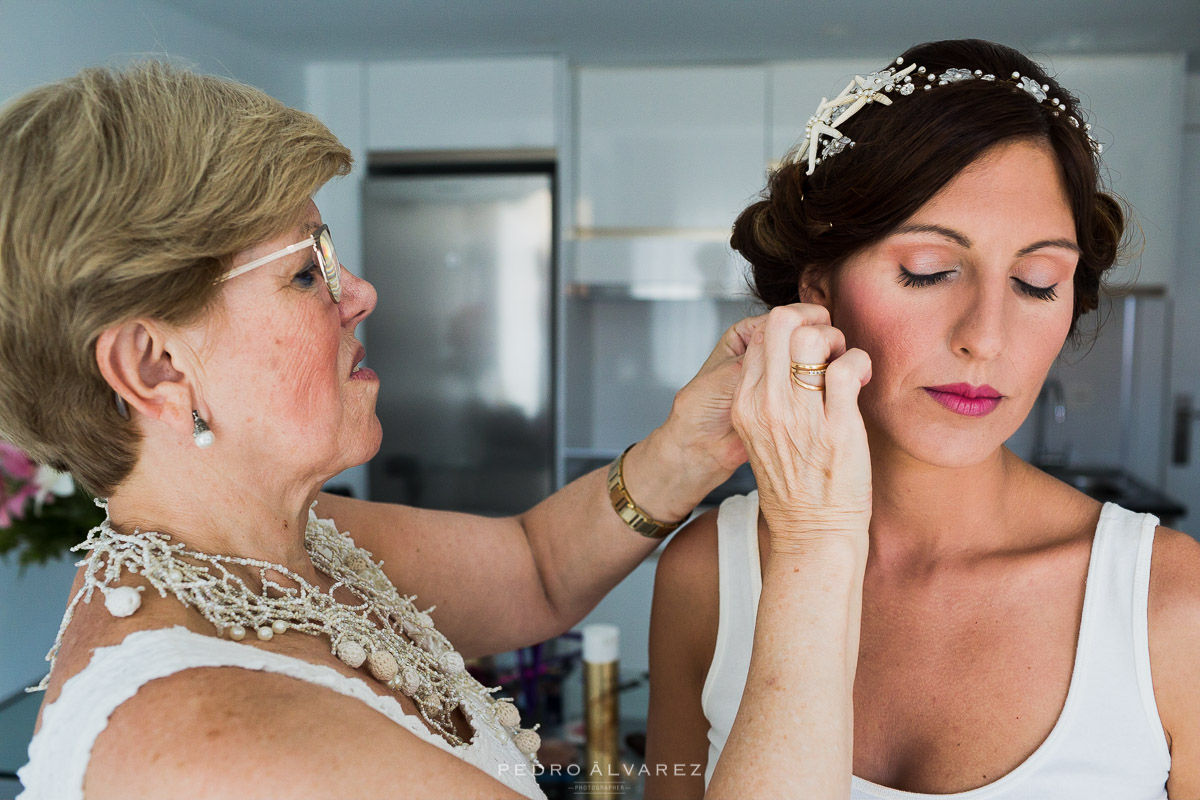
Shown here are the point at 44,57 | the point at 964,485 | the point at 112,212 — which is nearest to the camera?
the point at 112,212

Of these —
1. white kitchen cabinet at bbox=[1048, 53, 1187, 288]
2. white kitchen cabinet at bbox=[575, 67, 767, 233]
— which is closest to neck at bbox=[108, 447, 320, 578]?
white kitchen cabinet at bbox=[575, 67, 767, 233]

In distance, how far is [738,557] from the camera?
129 centimetres

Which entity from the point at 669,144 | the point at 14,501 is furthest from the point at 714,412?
the point at 669,144

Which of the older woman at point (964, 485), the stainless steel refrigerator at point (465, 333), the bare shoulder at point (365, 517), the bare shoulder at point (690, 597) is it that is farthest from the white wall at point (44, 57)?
the older woman at point (964, 485)

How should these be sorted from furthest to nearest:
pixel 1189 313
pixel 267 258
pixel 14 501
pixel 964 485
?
pixel 1189 313 → pixel 14 501 → pixel 964 485 → pixel 267 258

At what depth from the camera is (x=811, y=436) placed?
0.98m

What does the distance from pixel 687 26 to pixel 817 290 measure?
241cm

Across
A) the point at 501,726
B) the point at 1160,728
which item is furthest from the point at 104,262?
the point at 1160,728

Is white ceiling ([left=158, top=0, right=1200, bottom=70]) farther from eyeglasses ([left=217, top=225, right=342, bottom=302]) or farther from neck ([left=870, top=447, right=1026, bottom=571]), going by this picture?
eyeglasses ([left=217, top=225, right=342, bottom=302])

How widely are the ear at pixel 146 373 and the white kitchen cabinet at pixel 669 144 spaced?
3078mm

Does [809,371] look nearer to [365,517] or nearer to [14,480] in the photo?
[365,517]

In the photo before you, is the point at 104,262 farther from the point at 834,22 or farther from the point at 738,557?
the point at 834,22

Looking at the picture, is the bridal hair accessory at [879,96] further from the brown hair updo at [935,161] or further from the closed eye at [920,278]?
the closed eye at [920,278]

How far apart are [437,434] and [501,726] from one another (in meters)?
2.81
